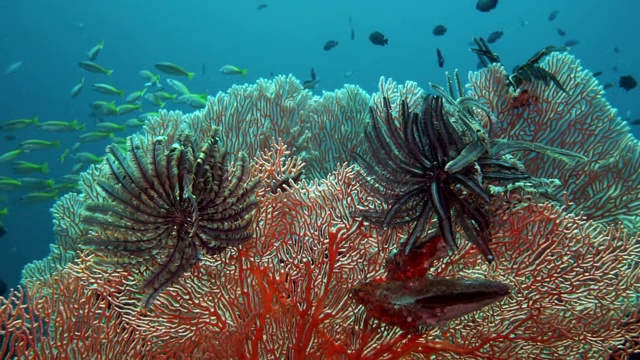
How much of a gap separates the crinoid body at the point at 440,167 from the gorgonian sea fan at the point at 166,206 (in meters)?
1.07

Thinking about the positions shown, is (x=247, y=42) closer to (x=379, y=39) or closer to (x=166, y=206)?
(x=379, y=39)

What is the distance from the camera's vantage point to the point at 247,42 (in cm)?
9575

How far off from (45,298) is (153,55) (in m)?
88.7

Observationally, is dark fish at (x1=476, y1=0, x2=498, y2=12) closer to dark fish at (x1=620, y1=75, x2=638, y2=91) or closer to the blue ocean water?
dark fish at (x1=620, y1=75, x2=638, y2=91)

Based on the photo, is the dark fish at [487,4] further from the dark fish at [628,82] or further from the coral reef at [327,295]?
the coral reef at [327,295]

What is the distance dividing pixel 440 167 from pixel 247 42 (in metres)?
99.5

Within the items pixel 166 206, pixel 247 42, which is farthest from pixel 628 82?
pixel 247 42

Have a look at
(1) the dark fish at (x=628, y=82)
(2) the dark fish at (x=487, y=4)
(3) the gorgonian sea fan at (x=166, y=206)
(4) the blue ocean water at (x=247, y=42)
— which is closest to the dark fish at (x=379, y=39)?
(2) the dark fish at (x=487, y=4)

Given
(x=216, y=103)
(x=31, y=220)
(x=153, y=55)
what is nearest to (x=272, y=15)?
(x=153, y=55)

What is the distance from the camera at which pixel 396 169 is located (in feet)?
10.0

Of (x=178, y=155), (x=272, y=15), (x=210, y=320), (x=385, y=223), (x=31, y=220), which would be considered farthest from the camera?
(x=272, y=15)

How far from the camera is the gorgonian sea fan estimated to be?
2.91 meters

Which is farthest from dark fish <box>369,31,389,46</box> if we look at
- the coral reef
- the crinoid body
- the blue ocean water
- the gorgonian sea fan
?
the blue ocean water

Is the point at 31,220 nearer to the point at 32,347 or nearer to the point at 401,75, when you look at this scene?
the point at 32,347
